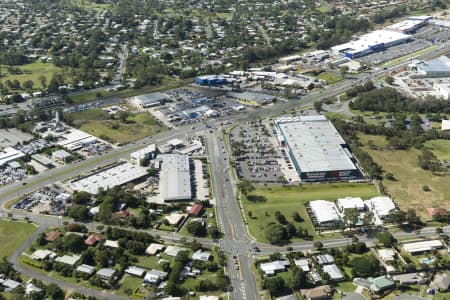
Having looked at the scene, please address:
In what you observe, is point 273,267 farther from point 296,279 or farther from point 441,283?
point 441,283

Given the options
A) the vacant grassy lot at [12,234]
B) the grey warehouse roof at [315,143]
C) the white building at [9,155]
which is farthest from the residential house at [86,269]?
the grey warehouse roof at [315,143]

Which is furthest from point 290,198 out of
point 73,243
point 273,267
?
point 73,243

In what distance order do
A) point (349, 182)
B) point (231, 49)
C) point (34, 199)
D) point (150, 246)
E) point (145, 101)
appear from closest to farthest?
1. point (150, 246)
2. point (34, 199)
3. point (349, 182)
4. point (145, 101)
5. point (231, 49)

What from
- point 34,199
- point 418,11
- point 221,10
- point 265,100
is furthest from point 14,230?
point 418,11

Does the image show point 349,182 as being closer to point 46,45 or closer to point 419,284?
point 419,284

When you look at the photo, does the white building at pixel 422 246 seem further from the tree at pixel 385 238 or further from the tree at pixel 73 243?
the tree at pixel 73 243

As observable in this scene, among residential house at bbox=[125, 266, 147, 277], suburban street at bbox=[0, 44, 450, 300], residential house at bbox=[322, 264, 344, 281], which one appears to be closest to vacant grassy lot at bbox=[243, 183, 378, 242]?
suburban street at bbox=[0, 44, 450, 300]

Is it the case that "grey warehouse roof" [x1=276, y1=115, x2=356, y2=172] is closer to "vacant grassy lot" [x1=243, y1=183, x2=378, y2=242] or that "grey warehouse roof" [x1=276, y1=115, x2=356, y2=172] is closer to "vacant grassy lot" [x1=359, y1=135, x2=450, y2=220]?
"vacant grassy lot" [x1=243, y1=183, x2=378, y2=242]
